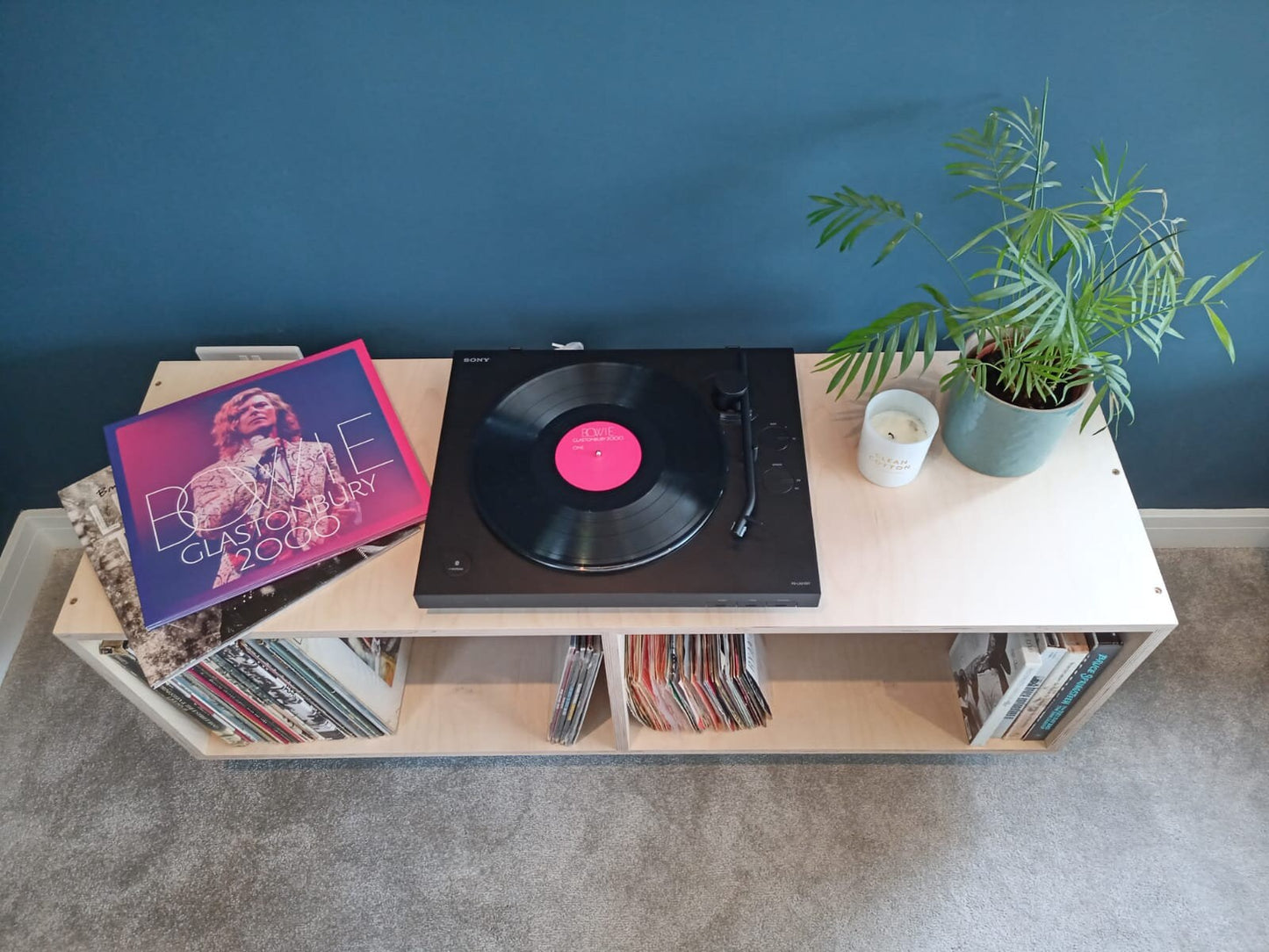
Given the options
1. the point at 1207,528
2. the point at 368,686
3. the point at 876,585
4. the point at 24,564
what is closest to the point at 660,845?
the point at 368,686

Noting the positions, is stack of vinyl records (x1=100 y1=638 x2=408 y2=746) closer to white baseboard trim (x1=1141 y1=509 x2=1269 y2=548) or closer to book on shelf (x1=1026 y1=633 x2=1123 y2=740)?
book on shelf (x1=1026 y1=633 x2=1123 y2=740)

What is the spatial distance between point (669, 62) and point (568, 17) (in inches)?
4.9

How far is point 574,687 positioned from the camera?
4.29 ft

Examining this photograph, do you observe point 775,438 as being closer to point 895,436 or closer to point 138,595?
point 895,436

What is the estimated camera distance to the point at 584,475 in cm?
112

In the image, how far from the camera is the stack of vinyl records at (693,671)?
1286 mm

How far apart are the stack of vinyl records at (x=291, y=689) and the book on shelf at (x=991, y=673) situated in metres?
0.88

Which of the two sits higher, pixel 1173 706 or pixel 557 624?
pixel 557 624

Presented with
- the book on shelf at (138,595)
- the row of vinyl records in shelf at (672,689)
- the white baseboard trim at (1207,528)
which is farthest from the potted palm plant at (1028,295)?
the book on shelf at (138,595)

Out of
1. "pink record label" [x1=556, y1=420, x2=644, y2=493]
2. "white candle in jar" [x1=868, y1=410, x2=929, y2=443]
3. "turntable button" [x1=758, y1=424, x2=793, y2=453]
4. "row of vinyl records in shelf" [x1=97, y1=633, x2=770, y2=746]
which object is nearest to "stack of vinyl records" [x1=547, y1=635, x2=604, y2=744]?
"row of vinyl records in shelf" [x1=97, y1=633, x2=770, y2=746]

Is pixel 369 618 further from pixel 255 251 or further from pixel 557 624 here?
pixel 255 251

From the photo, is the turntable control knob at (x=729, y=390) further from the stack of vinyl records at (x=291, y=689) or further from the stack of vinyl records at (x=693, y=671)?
the stack of vinyl records at (x=291, y=689)

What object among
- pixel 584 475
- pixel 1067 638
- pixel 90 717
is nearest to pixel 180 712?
pixel 90 717

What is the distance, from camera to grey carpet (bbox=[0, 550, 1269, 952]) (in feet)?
4.52
